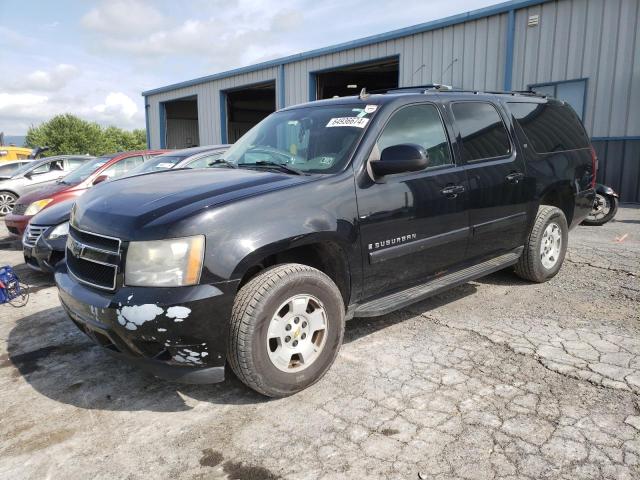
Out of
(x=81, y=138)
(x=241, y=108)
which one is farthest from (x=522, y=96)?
(x=81, y=138)

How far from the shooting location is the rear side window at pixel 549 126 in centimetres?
461

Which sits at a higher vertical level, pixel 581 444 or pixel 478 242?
pixel 478 242

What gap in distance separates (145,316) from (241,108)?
27238 millimetres

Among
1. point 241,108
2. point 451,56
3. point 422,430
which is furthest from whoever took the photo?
point 241,108

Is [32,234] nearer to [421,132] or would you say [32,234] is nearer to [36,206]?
[36,206]

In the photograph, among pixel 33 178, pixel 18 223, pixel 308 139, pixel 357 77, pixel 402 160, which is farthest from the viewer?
pixel 357 77

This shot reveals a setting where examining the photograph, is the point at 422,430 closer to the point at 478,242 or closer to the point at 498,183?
the point at 478,242

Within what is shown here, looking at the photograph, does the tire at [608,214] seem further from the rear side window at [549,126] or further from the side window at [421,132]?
the side window at [421,132]

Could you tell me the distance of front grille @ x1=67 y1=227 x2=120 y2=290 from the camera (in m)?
2.64

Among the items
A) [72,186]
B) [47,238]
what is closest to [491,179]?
[47,238]

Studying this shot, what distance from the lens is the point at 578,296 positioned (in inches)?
178

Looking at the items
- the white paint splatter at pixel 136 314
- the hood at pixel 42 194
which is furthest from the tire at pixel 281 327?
the hood at pixel 42 194

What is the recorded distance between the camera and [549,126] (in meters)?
4.88

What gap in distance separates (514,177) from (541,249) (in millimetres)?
967
